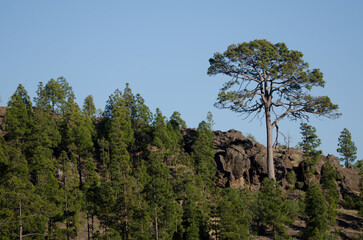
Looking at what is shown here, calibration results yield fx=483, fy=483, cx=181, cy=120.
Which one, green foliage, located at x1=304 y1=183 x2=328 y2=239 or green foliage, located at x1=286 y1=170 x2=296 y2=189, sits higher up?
green foliage, located at x1=286 y1=170 x2=296 y2=189

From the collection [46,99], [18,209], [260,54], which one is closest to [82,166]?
[46,99]

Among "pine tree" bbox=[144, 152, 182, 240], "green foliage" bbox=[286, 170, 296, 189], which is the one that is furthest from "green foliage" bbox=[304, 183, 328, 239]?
"green foliage" bbox=[286, 170, 296, 189]

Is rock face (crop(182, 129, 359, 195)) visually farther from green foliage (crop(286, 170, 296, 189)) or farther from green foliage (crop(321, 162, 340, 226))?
green foliage (crop(321, 162, 340, 226))

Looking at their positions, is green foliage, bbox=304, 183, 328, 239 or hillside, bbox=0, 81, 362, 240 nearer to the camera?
hillside, bbox=0, 81, 362, 240

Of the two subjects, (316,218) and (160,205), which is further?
(316,218)

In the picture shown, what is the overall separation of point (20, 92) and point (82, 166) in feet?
50.2

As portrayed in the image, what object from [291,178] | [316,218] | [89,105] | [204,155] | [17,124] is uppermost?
[89,105]

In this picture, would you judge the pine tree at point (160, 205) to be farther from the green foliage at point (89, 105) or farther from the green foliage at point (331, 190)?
the green foliage at point (89, 105)

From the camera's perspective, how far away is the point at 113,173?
4081 cm

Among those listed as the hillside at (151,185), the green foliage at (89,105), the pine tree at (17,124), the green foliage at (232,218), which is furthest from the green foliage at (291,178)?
the green foliage at (89,105)

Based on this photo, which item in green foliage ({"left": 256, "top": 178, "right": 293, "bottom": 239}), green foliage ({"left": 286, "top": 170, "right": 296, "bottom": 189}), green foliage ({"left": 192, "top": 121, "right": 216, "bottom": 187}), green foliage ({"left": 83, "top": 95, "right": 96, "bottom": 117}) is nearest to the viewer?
green foliage ({"left": 256, "top": 178, "right": 293, "bottom": 239})

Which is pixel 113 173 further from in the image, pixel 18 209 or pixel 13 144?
pixel 13 144

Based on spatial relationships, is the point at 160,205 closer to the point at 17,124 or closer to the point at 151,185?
the point at 151,185


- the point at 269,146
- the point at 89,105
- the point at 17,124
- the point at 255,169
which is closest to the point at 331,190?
the point at 269,146
